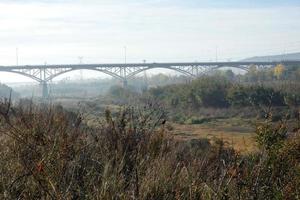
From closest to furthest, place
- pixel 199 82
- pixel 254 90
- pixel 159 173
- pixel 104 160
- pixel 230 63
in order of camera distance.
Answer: pixel 159 173 → pixel 104 160 → pixel 254 90 → pixel 199 82 → pixel 230 63

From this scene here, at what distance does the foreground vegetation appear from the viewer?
3.64 metres

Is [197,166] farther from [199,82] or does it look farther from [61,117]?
[199,82]

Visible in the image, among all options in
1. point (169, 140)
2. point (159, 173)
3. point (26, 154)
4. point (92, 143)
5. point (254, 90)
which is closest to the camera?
point (159, 173)

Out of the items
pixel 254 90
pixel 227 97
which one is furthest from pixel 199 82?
pixel 254 90

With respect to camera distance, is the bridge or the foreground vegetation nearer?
the foreground vegetation

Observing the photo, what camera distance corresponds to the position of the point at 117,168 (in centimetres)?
422

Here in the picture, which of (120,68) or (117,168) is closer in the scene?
(117,168)

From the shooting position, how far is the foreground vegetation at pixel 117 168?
364cm

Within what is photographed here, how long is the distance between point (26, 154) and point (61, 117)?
163 cm

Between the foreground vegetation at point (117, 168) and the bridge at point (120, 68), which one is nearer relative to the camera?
the foreground vegetation at point (117, 168)

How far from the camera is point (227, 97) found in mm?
55656

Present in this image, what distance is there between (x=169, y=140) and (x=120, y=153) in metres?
1.03

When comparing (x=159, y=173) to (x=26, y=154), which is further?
(x=26, y=154)

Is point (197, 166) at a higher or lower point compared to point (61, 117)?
lower
